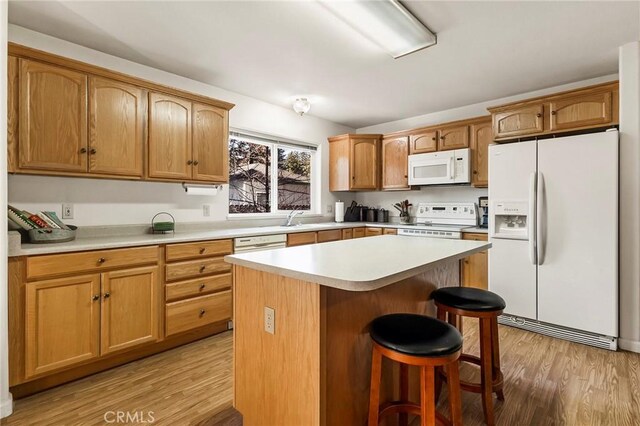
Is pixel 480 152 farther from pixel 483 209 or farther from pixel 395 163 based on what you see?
pixel 395 163

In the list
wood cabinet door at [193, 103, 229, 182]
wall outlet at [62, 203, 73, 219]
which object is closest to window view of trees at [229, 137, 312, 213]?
wood cabinet door at [193, 103, 229, 182]

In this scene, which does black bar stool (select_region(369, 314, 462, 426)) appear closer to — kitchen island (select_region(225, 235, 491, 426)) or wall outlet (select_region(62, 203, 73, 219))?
kitchen island (select_region(225, 235, 491, 426))

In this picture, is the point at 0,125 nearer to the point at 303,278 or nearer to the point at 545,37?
the point at 303,278

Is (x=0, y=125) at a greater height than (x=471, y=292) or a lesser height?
greater

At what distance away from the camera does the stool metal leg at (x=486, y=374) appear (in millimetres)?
1692

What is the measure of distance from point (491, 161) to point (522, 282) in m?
1.23

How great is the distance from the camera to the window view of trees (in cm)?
385

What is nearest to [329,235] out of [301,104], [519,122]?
[301,104]

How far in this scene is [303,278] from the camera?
1250 mm

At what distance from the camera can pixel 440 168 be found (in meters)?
4.12

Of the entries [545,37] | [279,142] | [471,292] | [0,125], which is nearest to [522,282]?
[471,292]

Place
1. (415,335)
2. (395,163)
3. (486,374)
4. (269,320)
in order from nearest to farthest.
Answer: (415,335) → (269,320) → (486,374) → (395,163)

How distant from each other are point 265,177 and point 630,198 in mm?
3682

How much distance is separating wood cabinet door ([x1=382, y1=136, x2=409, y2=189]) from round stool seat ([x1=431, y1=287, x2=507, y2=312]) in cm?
279
